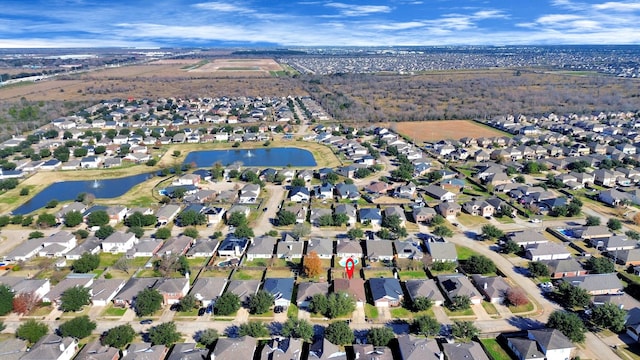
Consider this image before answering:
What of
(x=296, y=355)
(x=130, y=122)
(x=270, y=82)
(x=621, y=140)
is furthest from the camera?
(x=270, y=82)

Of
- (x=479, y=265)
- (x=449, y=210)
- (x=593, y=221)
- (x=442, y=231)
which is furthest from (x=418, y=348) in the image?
(x=593, y=221)

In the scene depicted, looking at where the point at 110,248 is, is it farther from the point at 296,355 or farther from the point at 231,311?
A: the point at 296,355

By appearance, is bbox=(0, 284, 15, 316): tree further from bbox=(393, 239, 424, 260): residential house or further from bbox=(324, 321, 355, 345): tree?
bbox=(393, 239, 424, 260): residential house

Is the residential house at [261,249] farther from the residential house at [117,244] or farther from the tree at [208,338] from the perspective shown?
the residential house at [117,244]

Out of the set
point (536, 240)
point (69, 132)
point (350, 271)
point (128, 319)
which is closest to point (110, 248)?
point (128, 319)

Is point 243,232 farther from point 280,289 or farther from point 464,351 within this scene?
point 464,351

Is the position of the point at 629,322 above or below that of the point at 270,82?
below

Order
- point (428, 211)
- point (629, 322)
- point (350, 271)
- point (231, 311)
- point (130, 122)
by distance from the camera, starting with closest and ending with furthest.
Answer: point (629, 322)
point (231, 311)
point (350, 271)
point (428, 211)
point (130, 122)
